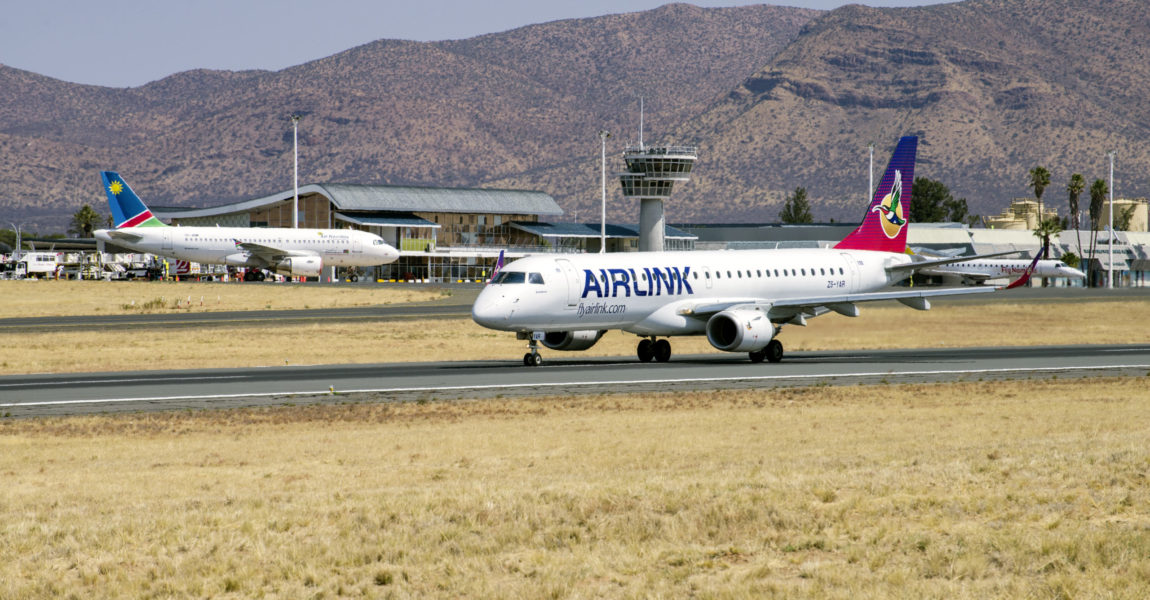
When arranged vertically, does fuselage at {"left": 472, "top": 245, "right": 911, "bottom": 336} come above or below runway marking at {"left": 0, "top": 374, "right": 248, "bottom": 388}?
above

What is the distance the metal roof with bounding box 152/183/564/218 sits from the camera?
469ft

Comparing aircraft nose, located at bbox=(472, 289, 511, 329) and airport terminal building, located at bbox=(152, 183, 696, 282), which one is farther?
airport terminal building, located at bbox=(152, 183, 696, 282)

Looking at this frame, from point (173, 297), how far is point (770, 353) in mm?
57380

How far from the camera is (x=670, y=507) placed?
15164mm

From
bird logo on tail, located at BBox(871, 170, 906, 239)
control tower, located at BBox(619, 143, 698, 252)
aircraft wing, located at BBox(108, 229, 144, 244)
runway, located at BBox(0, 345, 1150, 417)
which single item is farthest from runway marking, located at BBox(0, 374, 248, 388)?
control tower, located at BBox(619, 143, 698, 252)

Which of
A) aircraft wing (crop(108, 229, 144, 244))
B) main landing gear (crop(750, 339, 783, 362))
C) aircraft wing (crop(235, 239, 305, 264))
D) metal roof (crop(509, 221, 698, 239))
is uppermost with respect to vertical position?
metal roof (crop(509, 221, 698, 239))

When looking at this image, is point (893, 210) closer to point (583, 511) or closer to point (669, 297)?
point (669, 297)

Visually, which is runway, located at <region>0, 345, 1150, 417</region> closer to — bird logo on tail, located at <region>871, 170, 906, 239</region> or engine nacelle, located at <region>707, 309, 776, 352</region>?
engine nacelle, located at <region>707, 309, 776, 352</region>

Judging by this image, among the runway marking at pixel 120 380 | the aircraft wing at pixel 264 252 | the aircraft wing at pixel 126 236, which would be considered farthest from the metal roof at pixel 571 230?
the runway marking at pixel 120 380

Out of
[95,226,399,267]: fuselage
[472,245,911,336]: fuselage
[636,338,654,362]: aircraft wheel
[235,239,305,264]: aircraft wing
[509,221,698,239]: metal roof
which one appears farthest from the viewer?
[509,221,698,239]: metal roof

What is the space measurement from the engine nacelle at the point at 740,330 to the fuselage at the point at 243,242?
77.5 metres

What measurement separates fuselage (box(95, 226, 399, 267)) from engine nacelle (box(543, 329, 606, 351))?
74.9 metres

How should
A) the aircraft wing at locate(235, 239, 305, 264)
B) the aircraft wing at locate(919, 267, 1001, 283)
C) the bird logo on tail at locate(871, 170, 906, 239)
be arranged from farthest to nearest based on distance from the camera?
the aircraft wing at locate(919, 267, 1001, 283), the aircraft wing at locate(235, 239, 305, 264), the bird logo on tail at locate(871, 170, 906, 239)

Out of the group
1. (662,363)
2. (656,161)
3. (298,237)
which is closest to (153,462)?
(662,363)
